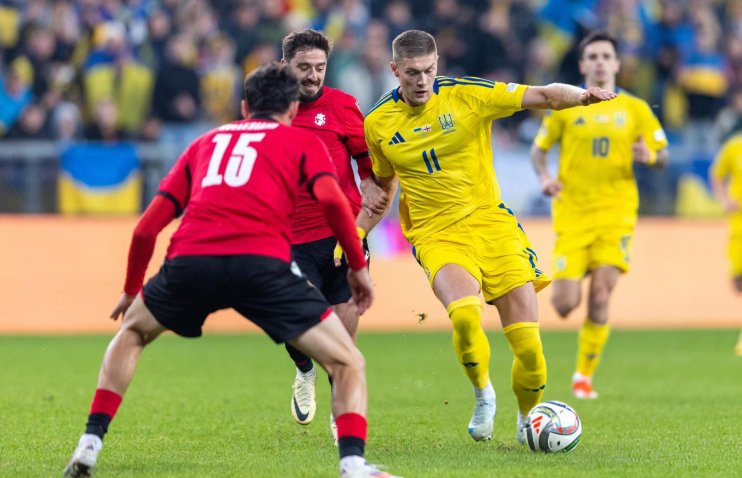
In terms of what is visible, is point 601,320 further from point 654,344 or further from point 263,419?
point 654,344

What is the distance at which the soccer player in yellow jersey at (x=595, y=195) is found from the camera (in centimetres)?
1138

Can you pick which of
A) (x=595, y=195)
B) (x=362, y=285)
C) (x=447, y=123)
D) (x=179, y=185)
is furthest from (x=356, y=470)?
(x=595, y=195)

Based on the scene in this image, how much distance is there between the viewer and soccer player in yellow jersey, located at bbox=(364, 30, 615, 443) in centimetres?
774

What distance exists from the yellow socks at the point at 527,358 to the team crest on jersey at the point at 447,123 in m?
1.30

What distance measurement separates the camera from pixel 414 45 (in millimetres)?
7602

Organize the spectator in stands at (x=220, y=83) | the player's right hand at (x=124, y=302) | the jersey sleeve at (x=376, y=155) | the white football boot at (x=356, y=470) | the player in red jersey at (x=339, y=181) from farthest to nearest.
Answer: the spectator in stands at (x=220, y=83)
the player in red jersey at (x=339, y=181)
the jersey sleeve at (x=376, y=155)
the player's right hand at (x=124, y=302)
the white football boot at (x=356, y=470)

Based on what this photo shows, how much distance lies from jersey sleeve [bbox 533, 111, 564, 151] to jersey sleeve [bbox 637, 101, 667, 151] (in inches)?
28.8

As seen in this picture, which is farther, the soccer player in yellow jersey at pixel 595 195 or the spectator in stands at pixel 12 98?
the spectator in stands at pixel 12 98

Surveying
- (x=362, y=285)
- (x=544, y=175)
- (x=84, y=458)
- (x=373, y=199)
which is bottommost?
(x=84, y=458)

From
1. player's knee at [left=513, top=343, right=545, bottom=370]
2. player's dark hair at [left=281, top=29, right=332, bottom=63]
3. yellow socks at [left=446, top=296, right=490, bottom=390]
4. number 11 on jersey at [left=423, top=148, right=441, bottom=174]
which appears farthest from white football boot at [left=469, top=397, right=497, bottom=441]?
player's dark hair at [left=281, top=29, right=332, bottom=63]

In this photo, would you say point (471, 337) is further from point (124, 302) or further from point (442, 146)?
point (124, 302)

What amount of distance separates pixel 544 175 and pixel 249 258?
583cm

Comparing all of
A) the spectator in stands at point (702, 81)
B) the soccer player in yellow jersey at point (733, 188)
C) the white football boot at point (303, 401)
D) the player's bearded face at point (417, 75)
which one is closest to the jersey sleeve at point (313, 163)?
the player's bearded face at point (417, 75)

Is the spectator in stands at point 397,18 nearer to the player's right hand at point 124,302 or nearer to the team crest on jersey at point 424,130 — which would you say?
the team crest on jersey at point 424,130
